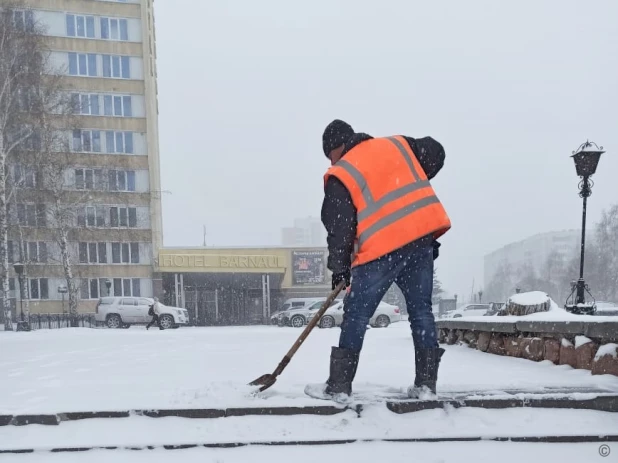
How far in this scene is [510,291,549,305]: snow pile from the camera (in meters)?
4.89

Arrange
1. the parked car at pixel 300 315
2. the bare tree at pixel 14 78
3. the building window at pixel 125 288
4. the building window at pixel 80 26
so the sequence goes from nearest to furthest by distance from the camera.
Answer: the bare tree at pixel 14 78, the parked car at pixel 300 315, the building window at pixel 125 288, the building window at pixel 80 26

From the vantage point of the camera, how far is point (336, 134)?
9.11 feet

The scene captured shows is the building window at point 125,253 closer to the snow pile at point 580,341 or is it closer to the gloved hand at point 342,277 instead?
the gloved hand at point 342,277

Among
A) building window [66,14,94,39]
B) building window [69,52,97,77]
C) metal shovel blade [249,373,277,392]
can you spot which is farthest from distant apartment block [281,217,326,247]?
metal shovel blade [249,373,277,392]

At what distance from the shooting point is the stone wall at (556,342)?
296 centimetres

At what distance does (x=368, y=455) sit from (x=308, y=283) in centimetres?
3158

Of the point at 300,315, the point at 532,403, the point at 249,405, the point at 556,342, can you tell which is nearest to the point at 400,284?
the point at 532,403

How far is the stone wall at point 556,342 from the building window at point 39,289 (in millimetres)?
30647

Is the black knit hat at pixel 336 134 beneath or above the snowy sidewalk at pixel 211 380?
above

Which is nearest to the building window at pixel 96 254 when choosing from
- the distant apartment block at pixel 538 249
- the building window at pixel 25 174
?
the building window at pixel 25 174

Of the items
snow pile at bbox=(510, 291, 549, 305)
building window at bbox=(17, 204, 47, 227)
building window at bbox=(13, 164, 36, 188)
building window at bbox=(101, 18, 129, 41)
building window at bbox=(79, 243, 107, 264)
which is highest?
building window at bbox=(101, 18, 129, 41)

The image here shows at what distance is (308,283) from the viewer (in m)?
33.6

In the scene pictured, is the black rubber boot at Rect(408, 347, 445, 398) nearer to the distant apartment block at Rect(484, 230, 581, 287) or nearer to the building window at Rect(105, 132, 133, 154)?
the building window at Rect(105, 132, 133, 154)

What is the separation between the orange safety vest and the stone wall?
138 centimetres
